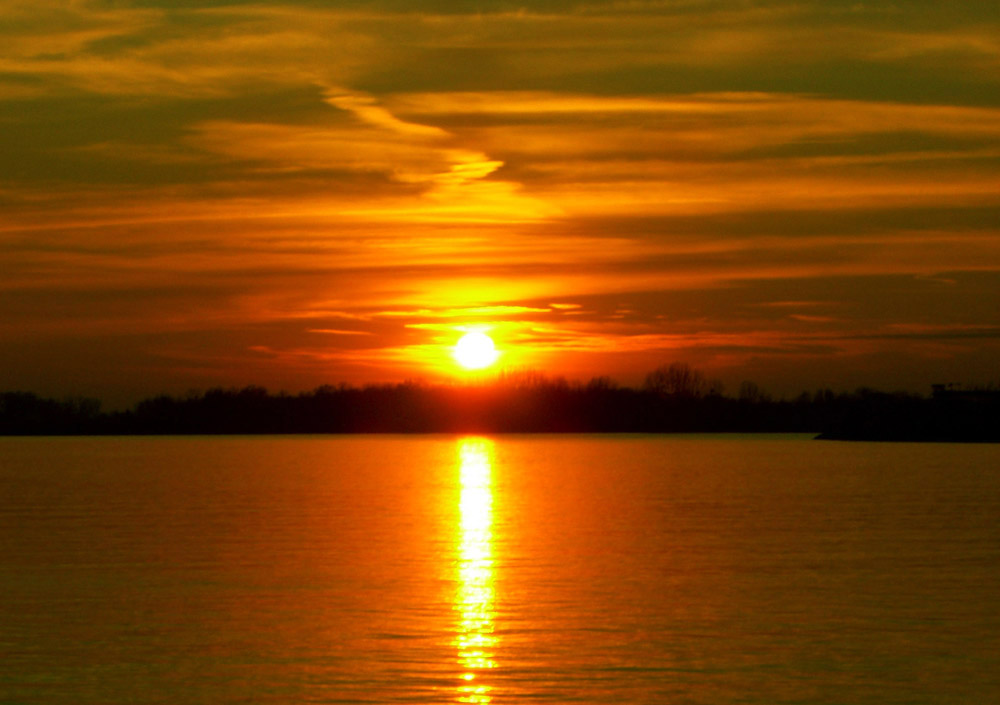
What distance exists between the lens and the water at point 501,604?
23.0m

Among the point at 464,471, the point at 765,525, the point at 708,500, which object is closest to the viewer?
the point at 765,525

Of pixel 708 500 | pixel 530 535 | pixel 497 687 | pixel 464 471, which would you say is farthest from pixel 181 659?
pixel 464 471

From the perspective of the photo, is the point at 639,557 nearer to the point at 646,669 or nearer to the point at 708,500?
the point at 646,669

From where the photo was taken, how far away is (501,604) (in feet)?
105

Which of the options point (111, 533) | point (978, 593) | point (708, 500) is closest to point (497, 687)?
point (978, 593)

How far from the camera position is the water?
75.6 feet

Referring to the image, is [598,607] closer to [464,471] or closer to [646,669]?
[646,669]

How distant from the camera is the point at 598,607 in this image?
3170cm

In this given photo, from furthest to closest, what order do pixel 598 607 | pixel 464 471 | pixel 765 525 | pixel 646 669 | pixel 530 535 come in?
pixel 464 471 < pixel 765 525 < pixel 530 535 < pixel 598 607 < pixel 646 669

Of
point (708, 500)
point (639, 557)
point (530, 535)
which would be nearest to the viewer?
point (639, 557)

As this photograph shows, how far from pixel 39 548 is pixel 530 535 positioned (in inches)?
713

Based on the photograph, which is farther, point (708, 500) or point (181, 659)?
point (708, 500)

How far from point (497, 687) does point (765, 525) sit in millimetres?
35814

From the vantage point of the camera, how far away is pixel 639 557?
4309 centimetres
